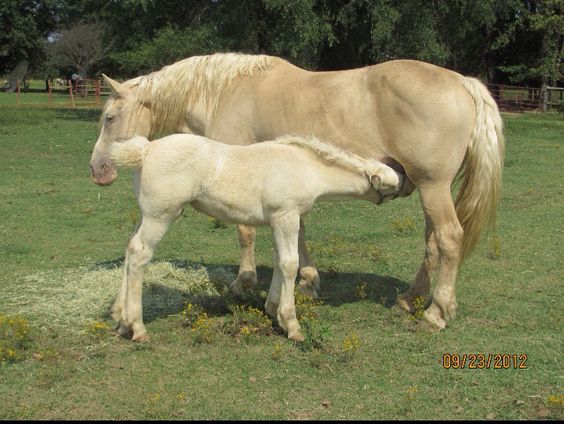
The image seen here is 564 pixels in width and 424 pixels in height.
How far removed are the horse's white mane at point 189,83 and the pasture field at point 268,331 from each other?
1720 millimetres

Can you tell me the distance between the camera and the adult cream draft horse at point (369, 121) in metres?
5.18

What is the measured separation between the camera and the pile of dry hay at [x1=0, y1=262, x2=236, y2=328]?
5547 millimetres

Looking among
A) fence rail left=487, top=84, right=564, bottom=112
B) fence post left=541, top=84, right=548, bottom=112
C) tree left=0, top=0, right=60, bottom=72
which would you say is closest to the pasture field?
fence post left=541, top=84, right=548, bottom=112

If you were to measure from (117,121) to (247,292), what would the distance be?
2.00m

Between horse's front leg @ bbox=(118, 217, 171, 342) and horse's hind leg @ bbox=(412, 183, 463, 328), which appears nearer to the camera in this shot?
horse's front leg @ bbox=(118, 217, 171, 342)

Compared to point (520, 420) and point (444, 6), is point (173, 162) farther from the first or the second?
point (444, 6)

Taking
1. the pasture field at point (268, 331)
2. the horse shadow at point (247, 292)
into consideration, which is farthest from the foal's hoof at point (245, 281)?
the pasture field at point (268, 331)

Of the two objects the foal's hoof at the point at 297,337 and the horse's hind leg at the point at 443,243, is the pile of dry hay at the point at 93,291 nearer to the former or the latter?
the foal's hoof at the point at 297,337

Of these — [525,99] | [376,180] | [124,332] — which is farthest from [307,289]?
[525,99]

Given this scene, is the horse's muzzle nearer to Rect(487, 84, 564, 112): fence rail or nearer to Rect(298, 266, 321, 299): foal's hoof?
Rect(298, 266, 321, 299): foal's hoof

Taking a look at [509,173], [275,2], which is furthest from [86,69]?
[509,173]

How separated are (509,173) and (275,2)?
9718 millimetres

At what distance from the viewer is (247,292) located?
223 inches
